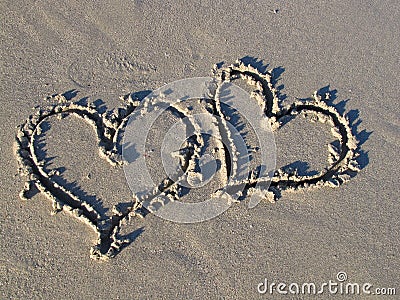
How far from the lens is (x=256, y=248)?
4.38 m

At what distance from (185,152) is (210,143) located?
1.02 ft

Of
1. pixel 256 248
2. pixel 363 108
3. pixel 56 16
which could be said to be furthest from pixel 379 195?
pixel 56 16

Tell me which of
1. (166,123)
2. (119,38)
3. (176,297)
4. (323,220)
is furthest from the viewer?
(119,38)

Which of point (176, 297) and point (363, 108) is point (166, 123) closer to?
point (176, 297)

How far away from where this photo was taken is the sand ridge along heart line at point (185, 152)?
4.40 metres

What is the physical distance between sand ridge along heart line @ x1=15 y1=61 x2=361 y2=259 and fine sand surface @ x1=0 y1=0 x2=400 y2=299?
85 mm

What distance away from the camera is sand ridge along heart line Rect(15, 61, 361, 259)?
440 cm

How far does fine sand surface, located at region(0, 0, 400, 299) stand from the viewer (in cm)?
425

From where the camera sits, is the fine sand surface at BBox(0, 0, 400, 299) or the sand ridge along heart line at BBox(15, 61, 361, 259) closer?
the fine sand surface at BBox(0, 0, 400, 299)

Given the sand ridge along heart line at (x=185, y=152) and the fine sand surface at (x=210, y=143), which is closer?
the fine sand surface at (x=210, y=143)

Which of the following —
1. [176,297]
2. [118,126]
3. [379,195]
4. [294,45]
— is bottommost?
[176,297]

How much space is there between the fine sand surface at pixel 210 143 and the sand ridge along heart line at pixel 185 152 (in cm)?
9

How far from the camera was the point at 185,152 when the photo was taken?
15.4ft

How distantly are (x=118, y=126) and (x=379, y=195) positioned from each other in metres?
3.07
